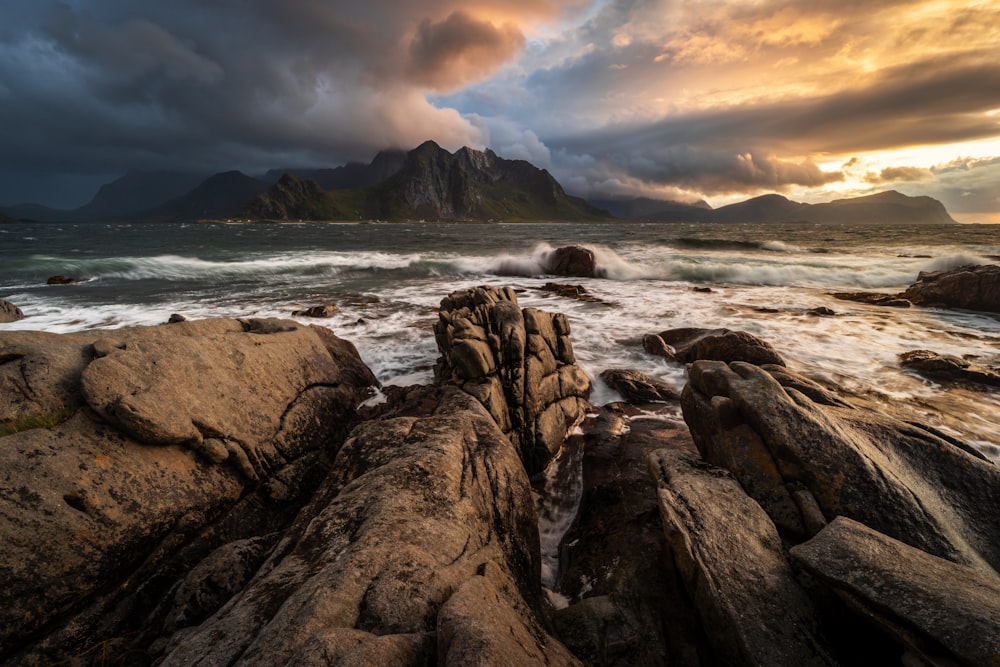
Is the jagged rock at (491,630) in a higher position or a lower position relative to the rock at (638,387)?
higher

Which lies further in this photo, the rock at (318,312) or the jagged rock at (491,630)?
the rock at (318,312)

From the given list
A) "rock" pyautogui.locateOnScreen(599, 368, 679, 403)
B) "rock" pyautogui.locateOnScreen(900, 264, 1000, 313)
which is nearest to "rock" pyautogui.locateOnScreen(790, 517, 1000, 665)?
"rock" pyautogui.locateOnScreen(599, 368, 679, 403)

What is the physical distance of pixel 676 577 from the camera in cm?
470

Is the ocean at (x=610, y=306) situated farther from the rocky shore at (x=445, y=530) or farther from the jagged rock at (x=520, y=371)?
the rocky shore at (x=445, y=530)

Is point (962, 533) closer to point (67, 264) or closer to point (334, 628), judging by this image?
point (334, 628)

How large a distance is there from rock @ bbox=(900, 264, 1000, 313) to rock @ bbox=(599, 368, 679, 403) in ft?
64.2

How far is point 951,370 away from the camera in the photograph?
1076 centimetres

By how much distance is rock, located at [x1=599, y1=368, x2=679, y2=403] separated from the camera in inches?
411

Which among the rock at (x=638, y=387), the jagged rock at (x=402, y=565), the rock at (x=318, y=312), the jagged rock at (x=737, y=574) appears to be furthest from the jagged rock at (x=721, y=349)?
the rock at (x=318, y=312)

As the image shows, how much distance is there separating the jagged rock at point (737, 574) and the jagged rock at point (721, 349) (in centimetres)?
737

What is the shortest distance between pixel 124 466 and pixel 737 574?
7.57m

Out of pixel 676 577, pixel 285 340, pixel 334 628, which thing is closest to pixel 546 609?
pixel 676 577

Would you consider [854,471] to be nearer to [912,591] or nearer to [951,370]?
[912,591]

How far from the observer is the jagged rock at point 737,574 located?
360 cm
